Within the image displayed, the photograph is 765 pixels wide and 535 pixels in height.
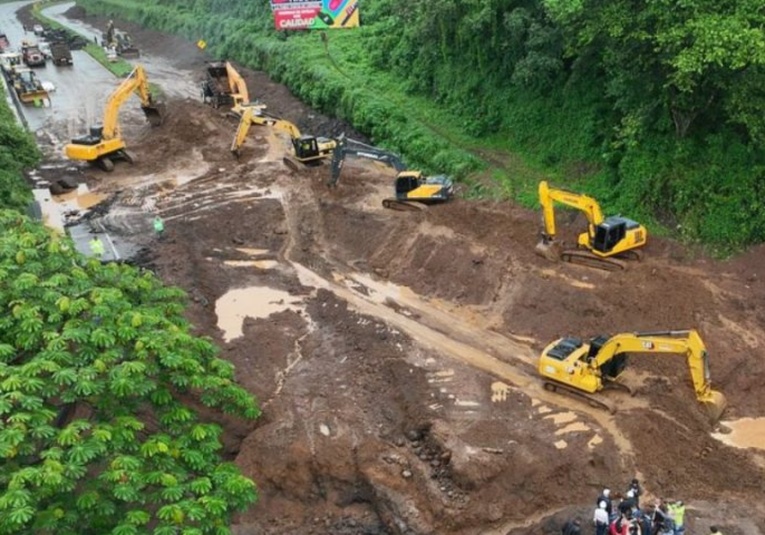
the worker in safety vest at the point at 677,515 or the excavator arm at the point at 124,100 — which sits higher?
the excavator arm at the point at 124,100

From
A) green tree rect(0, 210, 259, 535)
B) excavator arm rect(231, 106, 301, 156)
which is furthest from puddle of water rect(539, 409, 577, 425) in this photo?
excavator arm rect(231, 106, 301, 156)

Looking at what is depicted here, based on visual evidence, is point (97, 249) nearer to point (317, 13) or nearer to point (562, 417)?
point (562, 417)

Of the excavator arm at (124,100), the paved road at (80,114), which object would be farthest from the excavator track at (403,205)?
the excavator arm at (124,100)

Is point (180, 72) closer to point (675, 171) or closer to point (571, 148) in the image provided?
point (571, 148)

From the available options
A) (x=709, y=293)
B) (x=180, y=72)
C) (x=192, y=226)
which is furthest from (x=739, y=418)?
(x=180, y=72)

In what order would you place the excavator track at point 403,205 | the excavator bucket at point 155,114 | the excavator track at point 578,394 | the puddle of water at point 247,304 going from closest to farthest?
the excavator track at point 578,394, the puddle of water at point 247,304, the excavator track at point 403,205, the excavator bucket at point 155,114

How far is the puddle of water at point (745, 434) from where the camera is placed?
1834 cm

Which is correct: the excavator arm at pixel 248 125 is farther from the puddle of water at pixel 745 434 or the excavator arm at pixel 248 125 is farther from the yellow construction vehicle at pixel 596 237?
the puddle of water at pixel 745 434

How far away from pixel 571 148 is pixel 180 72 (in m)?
41.7

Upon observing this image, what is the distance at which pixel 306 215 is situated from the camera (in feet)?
104

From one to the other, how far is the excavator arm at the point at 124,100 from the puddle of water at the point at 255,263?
47.0 feet

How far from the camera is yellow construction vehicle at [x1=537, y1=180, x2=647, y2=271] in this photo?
24500 millimetres

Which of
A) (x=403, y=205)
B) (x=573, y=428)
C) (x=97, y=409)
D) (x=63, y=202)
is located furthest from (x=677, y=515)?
(x=63, y=202)

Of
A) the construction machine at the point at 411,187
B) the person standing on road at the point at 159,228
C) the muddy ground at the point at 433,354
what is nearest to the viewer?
the muddy ground at the point at 433,354
